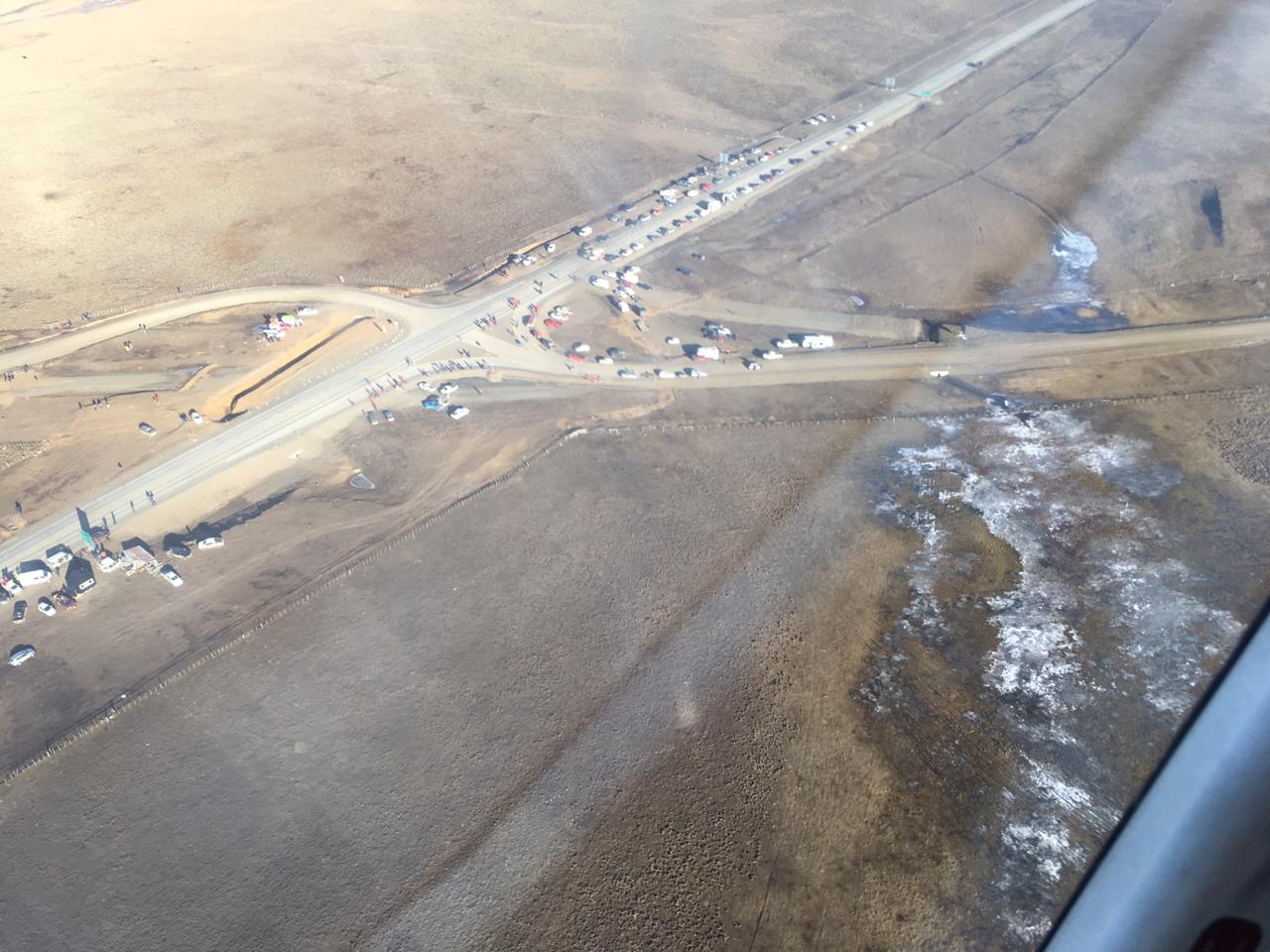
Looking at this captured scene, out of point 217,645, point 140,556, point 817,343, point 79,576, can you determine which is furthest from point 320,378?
point 817,343

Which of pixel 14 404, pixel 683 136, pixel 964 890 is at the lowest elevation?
pixel 964 890

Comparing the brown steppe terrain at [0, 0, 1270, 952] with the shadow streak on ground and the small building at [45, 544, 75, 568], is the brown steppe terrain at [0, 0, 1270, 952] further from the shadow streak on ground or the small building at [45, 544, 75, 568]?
the small building at [45, 544, 75, 568]

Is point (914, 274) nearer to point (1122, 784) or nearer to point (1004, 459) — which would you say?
point (1004, 459)

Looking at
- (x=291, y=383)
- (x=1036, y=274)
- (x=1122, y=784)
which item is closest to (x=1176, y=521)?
(x=1122, y=784)

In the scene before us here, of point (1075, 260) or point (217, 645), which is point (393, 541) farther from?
point (1075, 260)

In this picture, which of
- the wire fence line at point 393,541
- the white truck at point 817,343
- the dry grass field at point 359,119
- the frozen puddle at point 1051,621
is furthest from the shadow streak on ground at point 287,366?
the frozen puddle at point 1051,621

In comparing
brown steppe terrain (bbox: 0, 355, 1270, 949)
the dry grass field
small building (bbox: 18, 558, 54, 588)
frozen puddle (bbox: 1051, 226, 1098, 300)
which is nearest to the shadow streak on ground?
the dry grass field
